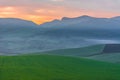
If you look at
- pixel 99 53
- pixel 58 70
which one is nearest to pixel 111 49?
pixel 99 53

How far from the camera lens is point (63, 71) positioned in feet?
150

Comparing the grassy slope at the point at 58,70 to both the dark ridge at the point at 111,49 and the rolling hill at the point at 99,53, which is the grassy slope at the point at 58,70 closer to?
the rolling hill at the point at 99,53

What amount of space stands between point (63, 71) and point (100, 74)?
5.16 meters

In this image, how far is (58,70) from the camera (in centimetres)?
4675

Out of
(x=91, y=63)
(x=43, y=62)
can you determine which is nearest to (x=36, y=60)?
(x=43, y=62)

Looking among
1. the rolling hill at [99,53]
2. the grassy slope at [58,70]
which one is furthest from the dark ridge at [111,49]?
the grassy slope at [58,70]

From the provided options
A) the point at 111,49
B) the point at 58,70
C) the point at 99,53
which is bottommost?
the point at 111,49

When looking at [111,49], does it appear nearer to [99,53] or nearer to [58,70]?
[99,53]

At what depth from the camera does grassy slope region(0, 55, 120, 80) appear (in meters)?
40.5

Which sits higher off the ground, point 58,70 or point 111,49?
point 58,70

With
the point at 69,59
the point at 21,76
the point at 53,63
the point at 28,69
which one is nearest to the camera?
the point at 21,76

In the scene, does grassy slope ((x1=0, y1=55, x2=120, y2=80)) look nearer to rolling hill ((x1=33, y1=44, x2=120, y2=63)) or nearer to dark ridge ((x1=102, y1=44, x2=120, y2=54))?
rolling hill ((x1=33, y1=44, x2=120, y2=63))

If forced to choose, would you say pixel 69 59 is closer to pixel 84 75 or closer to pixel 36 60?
pixel 36 60

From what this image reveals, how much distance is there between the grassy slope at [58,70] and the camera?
4048 centimetres
